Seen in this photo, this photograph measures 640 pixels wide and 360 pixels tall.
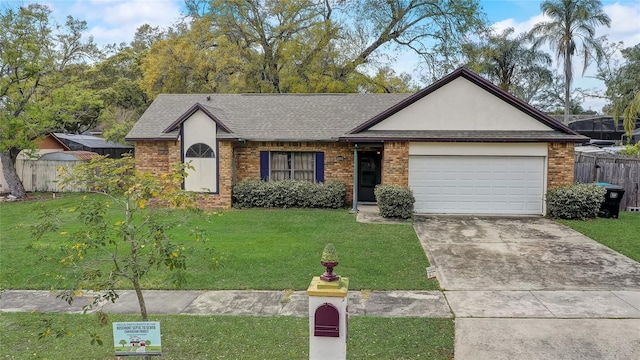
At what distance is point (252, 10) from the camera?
31.9 m

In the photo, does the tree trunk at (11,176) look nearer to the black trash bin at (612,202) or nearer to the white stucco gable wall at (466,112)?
the white stucco gable wall at (466,112)

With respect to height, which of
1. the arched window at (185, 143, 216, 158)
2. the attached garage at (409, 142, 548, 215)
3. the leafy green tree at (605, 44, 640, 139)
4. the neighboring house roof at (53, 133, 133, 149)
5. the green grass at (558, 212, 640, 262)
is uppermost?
the leafy green tree at (605, 44, 640, 139)

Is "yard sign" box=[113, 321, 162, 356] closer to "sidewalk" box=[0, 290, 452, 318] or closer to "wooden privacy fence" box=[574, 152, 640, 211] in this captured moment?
"sidewalk" box=[0, 290, 452, 318]

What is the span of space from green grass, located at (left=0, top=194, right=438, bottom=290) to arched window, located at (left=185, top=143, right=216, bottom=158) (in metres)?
2.73

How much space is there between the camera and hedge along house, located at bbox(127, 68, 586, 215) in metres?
15.3

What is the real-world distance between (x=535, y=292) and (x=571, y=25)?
30866 mm

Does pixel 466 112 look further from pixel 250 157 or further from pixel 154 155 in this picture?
pixel 154 155

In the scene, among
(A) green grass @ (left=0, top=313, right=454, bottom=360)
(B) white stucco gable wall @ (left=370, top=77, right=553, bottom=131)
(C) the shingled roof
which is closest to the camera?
(A) green grass @ (left=0, top=313, right=454, bottom=360)

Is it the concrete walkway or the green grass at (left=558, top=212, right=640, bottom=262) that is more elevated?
the green grass at (left=558, top=212, right=640, bottom=262)

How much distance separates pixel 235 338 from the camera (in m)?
6.16

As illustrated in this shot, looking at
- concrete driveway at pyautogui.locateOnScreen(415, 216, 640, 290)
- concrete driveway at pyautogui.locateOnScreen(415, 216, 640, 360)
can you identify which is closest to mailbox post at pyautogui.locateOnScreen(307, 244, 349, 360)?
concrete driveway at pyautogui.locateOnScreen(415, 216, 640, 360)

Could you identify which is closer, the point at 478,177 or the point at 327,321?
the point at 327,321

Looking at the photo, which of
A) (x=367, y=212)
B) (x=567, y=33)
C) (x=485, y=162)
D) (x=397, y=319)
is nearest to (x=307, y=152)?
(x=367, y=212)

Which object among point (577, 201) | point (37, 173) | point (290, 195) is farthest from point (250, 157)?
point (37, 173)
